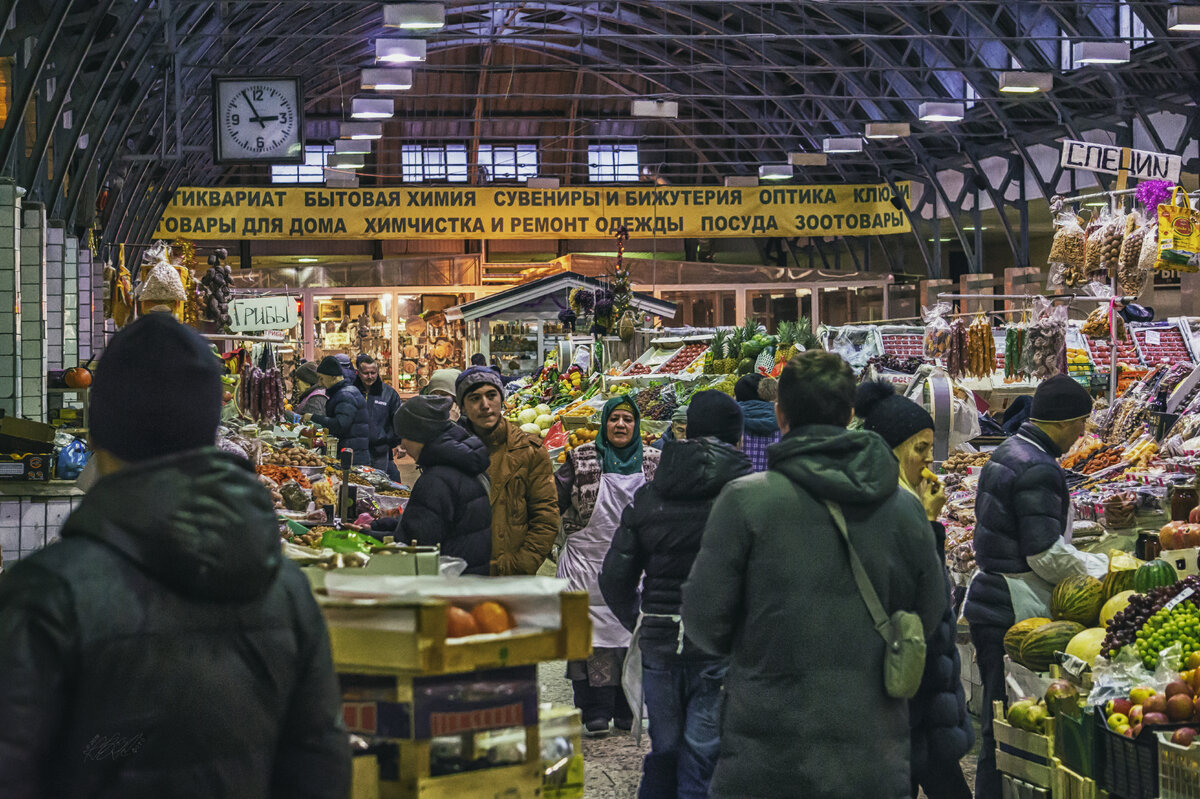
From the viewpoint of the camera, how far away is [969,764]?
5.71 metres

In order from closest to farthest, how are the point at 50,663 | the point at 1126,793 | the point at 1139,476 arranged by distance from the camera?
the point at 50,663 → the point at 1126,793 → the point at 1139,476

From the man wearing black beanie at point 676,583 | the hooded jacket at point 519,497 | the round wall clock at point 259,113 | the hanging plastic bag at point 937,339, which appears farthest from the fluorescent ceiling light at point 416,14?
the man wearing black beanie at point 676,583

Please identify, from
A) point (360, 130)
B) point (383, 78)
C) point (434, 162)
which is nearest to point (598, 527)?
point (383, 78)

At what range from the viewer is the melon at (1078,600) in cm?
473

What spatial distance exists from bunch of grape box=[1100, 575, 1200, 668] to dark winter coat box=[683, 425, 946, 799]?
1607mm

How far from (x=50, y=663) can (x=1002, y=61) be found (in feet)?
63.4

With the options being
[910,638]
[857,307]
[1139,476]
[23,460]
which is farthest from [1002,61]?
[910,638]

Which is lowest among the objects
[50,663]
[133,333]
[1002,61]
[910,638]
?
[910,638]

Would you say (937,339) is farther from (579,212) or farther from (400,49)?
(579,212)

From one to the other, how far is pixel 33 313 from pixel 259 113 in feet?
14.6

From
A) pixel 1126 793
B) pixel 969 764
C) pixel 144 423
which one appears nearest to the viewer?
pixel 144 423

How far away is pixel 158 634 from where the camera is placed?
166cm

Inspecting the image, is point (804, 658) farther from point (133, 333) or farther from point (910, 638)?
point (133, 333)

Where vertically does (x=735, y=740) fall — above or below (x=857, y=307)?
below
